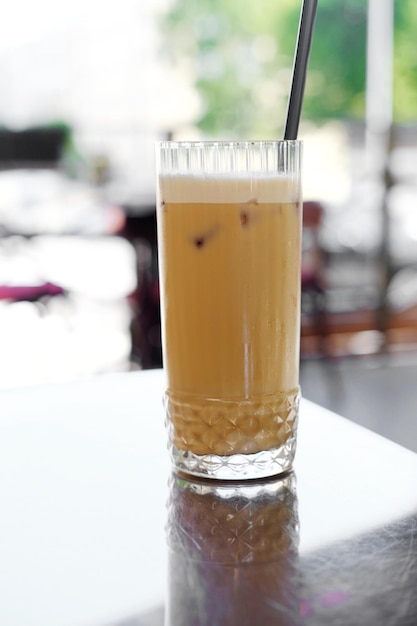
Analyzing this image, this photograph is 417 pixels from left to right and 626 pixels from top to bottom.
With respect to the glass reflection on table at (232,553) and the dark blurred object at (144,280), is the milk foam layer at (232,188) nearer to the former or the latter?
the glass reflection on table at (232,553)

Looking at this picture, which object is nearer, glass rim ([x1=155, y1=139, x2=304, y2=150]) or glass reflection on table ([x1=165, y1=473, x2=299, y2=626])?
glass reflection on table ([x1=165, y1=473, x2=299, y2=626])

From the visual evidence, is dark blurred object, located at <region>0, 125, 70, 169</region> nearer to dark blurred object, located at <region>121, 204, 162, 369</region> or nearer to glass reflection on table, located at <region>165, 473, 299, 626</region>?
dark blurred object, located at <region>121, 204, 162, 369</region>

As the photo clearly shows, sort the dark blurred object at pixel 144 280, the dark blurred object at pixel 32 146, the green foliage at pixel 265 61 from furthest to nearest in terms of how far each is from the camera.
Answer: the green foliage at pixel 265 61 → the dark blurred object at pixel 32 146 → the dark blurred object at pixel 144 280

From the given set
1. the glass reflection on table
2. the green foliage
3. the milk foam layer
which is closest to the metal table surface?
the glass reflection on table

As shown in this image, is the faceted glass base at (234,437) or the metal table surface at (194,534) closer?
the metal table surface at (194,534)

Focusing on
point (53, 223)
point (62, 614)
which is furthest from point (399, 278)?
point (62, 614)

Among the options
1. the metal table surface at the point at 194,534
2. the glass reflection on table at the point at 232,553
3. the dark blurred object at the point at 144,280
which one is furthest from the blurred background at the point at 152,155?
the glass reflection on table at the point at 232,553
